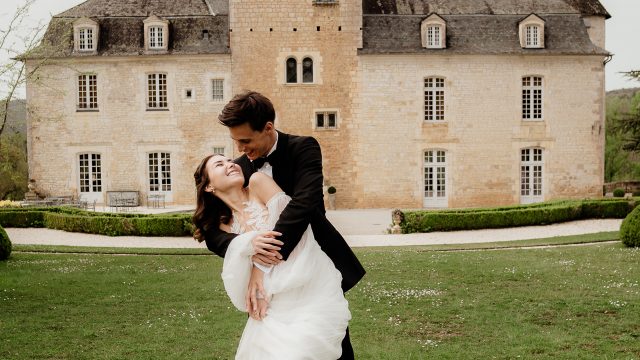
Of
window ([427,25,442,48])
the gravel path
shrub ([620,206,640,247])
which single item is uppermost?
window ([427,25,442,48])

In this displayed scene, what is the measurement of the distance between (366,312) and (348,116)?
58.9ft

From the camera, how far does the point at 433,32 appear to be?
83.0ft

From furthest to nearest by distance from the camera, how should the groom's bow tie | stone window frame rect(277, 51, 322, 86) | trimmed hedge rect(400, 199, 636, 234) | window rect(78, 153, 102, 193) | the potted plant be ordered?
window rect(78, 153, 102, 193) → stone window frame rect(277, 51, 322, 86) → the potted plant → trimmed hedge rect(400, 199, 636, 234) → the groom's bow tie

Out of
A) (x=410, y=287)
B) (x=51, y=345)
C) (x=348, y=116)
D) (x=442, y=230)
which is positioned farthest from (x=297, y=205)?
(x=348, y=116)

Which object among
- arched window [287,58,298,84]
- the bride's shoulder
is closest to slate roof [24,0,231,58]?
arched window [287,58,298,84]

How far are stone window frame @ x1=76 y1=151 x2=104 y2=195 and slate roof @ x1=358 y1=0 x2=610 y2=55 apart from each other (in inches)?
398

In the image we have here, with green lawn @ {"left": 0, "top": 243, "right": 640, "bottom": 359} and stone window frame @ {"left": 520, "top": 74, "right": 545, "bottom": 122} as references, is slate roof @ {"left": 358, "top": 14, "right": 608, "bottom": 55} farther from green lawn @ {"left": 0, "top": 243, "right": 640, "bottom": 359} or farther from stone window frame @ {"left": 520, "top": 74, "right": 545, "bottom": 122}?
green lawn @ {"left": 0, "top": 243, "right": 640, "bottom": 359}

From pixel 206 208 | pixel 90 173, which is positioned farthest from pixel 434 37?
pixel 206 208

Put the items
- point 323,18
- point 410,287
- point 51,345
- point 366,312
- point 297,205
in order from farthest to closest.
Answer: point 323,18, point 410,287, point 366,312, point 51,345, point 297,205

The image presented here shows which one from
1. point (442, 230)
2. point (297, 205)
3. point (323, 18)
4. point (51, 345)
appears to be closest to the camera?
point (297, 205)

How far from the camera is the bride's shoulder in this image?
346 cm

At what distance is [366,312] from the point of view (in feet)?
24.6

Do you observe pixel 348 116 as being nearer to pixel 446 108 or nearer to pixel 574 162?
pixel 446 108

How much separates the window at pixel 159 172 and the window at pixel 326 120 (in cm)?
541
